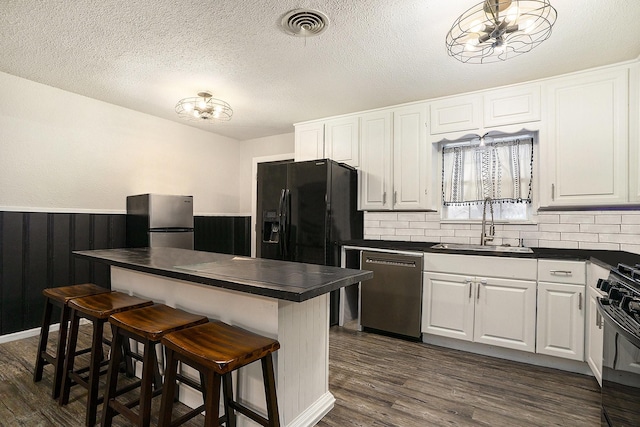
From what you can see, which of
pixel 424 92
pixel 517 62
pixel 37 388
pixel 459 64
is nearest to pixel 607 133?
pixel 517 62

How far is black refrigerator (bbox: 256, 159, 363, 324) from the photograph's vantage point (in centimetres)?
326

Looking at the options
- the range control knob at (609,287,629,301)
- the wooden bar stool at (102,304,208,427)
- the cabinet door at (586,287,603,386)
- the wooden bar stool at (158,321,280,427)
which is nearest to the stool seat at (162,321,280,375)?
the wooden bar stool at (158,321,280,427)

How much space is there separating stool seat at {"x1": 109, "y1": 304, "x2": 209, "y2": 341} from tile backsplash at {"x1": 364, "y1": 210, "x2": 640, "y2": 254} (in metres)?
2.57

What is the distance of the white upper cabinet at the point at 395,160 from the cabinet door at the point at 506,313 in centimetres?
105

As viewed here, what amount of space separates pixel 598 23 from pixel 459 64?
852 mm

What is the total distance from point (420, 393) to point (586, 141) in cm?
238

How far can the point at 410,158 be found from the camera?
3.45 meters

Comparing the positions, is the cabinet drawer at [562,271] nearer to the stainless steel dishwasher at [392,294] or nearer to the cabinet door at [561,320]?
the cabinet door at [561,320]

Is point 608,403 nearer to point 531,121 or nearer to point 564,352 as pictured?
point 564,352

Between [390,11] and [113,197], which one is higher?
[390,11]

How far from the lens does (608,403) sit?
57.4 inches

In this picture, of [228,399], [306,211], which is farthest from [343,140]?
[228,399]

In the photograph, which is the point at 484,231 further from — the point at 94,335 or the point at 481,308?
the point at 94,335

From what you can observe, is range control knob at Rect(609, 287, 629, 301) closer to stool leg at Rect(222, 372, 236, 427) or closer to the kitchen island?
the kitchen island
